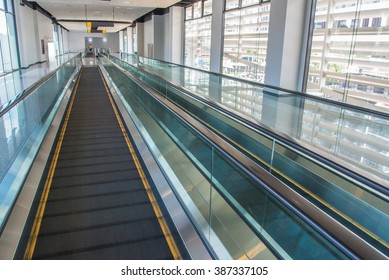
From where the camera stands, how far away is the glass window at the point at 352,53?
7.39 m

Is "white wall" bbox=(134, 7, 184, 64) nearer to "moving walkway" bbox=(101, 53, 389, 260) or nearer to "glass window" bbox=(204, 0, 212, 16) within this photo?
"glass window" bbox=(204, 0, 212, 16)

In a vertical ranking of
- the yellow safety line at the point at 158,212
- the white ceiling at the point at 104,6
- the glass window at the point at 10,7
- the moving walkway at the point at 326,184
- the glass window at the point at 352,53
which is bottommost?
the yellow safety line at the point at 158,212

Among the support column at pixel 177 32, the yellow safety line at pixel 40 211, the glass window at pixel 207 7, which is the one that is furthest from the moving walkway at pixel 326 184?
the support column at pixel 177 32

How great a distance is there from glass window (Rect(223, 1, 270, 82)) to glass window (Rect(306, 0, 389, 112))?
2709mm

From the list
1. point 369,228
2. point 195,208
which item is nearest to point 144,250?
point 195,208

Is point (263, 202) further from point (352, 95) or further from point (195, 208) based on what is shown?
point (352, 95)

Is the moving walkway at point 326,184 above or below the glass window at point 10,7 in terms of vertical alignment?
below

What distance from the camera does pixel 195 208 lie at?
336 centimetres

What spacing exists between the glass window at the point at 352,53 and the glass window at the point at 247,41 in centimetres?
271

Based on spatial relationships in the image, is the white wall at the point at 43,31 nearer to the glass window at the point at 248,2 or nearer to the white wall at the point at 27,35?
the white wall at the point at 27,35

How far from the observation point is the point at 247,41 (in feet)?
43.1

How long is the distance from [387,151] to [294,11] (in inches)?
240

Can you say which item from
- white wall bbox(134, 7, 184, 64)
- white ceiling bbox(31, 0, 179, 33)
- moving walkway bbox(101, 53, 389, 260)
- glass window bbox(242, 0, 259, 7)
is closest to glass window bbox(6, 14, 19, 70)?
white ceiling bbox(31, 0, 179, 33)

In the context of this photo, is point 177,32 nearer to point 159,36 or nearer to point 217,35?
point 159,36
